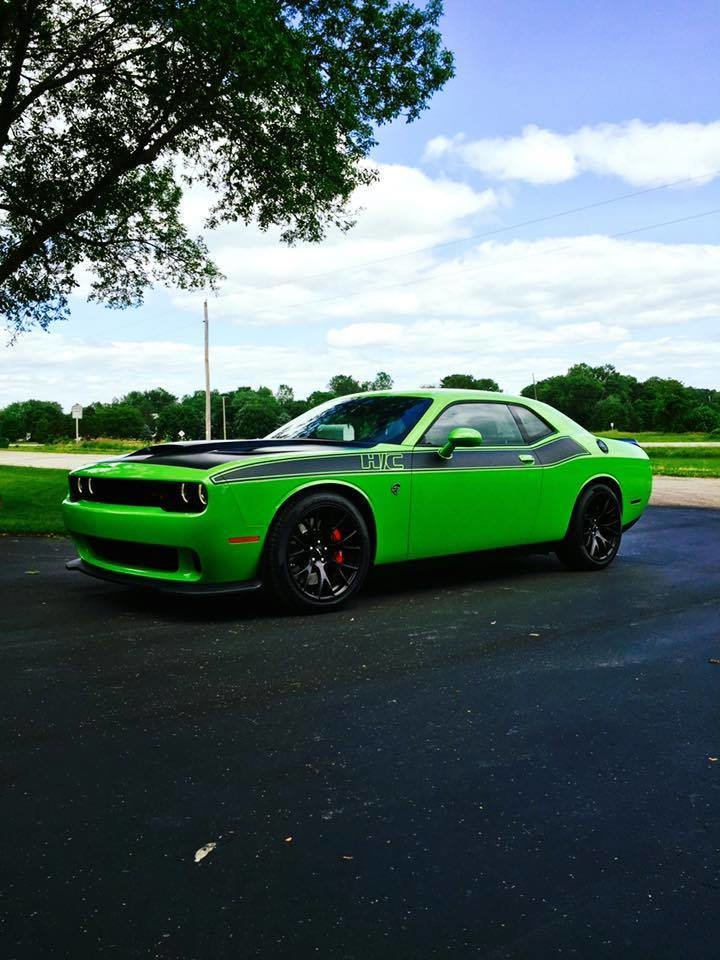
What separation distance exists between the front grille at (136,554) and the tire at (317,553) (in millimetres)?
592

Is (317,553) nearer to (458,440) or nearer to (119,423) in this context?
(458,440)

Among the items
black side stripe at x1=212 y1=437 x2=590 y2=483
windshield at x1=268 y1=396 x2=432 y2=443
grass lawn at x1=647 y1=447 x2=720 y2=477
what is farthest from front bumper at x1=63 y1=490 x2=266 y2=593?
grass lawn at x1=647 y1=447 x2=720 y2=477

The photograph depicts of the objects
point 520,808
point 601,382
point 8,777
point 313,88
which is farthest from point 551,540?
point 601,382

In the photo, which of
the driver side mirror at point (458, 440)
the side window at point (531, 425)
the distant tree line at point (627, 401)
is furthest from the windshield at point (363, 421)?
the distant tree line at point (627, 401)

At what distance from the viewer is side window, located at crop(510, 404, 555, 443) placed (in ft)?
22.8

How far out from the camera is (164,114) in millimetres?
12281

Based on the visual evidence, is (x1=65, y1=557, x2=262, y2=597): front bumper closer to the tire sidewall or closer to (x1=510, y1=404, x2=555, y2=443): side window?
(x1=510, y1=404, x2=555, y2=443): side window

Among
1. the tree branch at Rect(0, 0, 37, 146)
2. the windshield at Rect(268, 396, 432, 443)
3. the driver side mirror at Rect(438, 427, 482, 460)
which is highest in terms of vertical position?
the tree branch at Rect(0, 0, 37, 146)

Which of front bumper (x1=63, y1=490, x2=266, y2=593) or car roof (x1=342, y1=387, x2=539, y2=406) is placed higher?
car roof (x1=342, y1=387, x2=539, y2=406)

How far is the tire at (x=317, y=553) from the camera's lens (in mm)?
5336

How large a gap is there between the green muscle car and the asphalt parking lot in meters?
0.40

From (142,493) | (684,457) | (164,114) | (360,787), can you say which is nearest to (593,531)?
(142,493)

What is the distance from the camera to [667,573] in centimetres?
716

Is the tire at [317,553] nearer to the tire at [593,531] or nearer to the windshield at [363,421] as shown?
the windshield at [363,421]
